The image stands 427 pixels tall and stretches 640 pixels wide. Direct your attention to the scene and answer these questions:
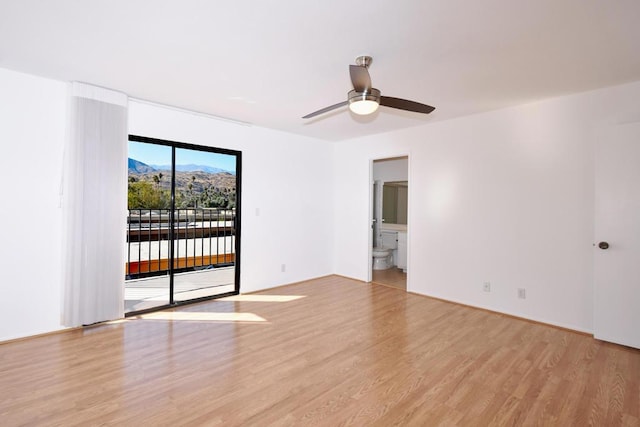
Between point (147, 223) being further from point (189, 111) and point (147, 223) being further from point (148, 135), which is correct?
point (189, 111)

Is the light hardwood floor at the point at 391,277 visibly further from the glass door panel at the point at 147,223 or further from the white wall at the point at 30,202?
the white wall at the point at 30,202

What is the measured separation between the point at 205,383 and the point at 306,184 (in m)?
3.69

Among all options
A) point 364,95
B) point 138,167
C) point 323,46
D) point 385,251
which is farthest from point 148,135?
point 385,251

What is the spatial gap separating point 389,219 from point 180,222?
14.5 ft

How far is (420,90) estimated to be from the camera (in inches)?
128

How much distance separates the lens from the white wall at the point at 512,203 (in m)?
3.27

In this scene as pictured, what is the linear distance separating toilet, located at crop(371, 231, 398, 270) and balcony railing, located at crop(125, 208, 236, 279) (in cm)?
284

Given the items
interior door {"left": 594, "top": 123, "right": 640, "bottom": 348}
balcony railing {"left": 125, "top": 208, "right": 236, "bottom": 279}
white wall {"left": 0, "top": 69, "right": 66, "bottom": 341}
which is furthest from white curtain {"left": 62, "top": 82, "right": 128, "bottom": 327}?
interior door {"left": 594, "top": 123, "right": 640, "bottom": 348}

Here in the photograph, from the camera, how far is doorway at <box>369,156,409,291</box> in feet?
20.1

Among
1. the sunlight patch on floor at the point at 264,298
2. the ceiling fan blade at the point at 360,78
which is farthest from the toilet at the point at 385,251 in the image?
the ceiling fan blade at the point at 360,78

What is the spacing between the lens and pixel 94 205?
10.7 ft

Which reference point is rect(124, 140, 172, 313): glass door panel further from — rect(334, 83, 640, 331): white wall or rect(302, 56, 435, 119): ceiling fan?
rect(334, 83, 640, 331): white wall

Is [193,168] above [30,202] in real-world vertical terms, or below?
above

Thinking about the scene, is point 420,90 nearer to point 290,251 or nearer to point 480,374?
point 480,374
